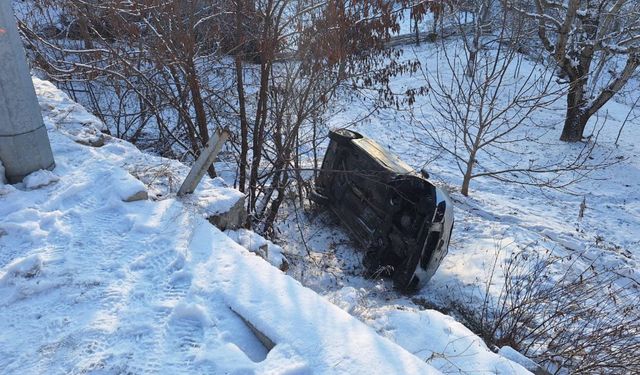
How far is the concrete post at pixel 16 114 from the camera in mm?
3287

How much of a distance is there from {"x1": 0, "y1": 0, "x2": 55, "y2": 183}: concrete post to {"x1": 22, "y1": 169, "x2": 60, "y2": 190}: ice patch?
6 centimetres

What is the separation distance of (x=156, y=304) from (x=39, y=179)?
1.82m

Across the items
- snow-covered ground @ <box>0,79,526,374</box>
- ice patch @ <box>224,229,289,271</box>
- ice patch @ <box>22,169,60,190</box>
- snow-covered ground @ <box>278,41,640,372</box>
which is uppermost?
ice patch @ <box>22,169,60,190</box>

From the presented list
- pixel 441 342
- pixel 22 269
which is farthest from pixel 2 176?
pixel 441 342

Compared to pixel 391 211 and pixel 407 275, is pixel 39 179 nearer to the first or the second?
pixel 391 211

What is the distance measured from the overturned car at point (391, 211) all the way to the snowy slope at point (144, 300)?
9.00 feet

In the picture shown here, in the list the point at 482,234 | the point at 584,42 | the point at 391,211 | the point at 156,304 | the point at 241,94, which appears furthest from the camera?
the point at 584,42

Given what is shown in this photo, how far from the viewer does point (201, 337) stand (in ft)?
8.27

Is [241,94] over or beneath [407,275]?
over

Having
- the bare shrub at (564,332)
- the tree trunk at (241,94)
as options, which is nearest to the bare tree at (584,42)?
the tree trunk at (241,94)

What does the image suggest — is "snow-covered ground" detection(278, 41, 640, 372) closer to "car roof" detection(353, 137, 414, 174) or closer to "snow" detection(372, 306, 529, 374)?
"snow" detection(372, 306, 529, 374)

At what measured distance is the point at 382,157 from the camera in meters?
6.48

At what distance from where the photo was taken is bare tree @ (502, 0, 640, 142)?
1239 centimetres

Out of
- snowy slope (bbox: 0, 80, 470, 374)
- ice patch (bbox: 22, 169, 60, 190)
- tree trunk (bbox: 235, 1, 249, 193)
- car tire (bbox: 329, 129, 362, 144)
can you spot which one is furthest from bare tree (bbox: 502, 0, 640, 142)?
ice patch (bbox: 22, 169, 60, 190)
